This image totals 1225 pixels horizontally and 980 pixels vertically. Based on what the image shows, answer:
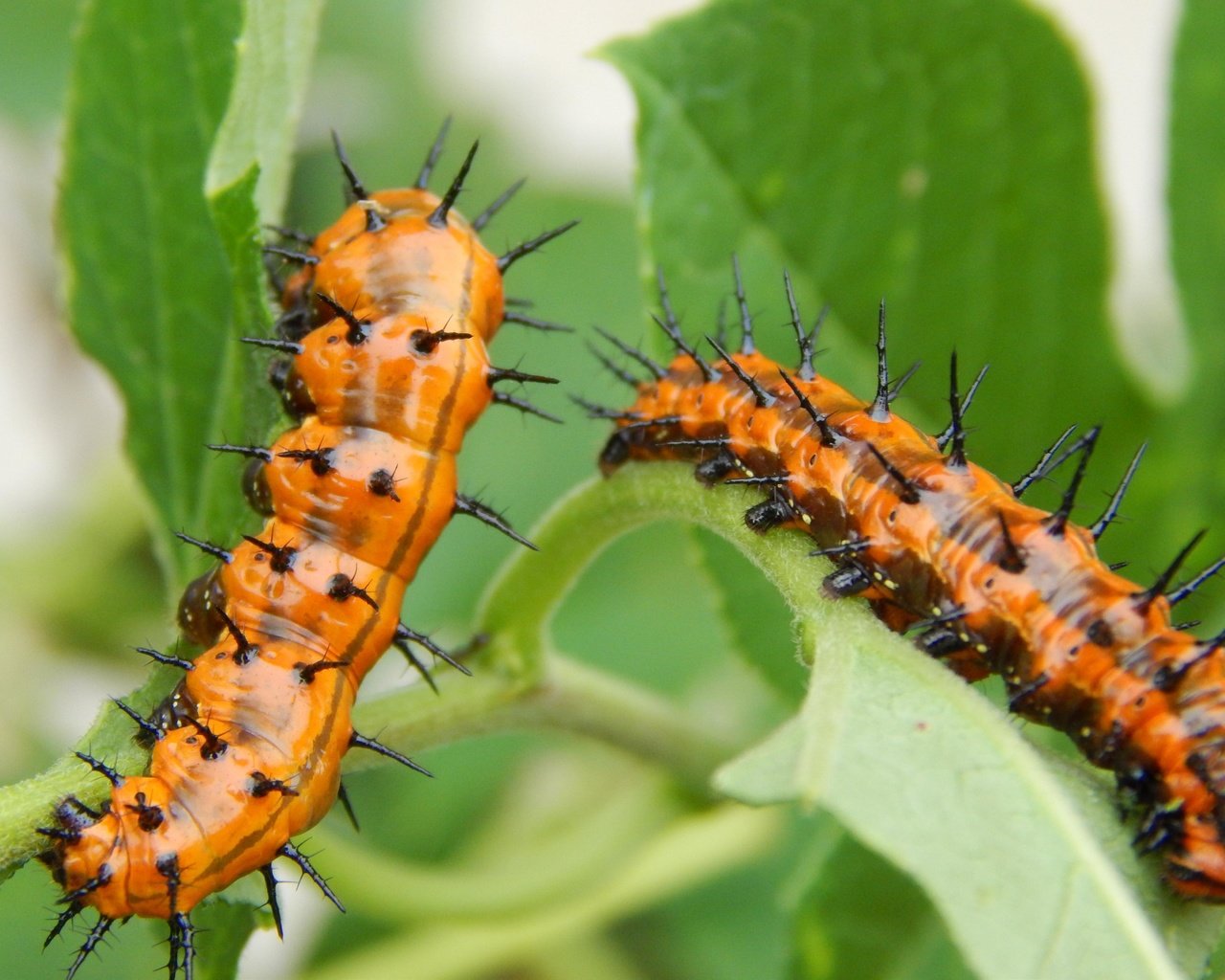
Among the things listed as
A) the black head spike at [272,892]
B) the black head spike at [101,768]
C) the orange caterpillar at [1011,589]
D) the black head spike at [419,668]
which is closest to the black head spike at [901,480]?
the orange caterpillar at [1011,589]

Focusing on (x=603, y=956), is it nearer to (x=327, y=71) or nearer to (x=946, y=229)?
(x=946, y=229)

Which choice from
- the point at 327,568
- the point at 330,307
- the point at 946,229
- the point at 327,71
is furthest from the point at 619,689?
the point at 327,71

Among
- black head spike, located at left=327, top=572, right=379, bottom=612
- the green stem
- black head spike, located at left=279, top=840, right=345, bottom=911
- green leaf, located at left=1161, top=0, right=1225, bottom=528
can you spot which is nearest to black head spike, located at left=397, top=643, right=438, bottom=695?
black head spike, located at left=327, top=572, right=379, bottom=612

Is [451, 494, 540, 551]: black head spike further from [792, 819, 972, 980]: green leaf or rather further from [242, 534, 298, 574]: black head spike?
[792, 819, 972, 980]: green leaf

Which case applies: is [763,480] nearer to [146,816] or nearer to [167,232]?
[146,816]

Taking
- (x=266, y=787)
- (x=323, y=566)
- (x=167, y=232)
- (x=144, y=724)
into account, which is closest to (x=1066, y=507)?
(x=323, y=566)

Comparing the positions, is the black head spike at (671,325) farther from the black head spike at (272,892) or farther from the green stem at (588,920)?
the green stem at (588,920)
